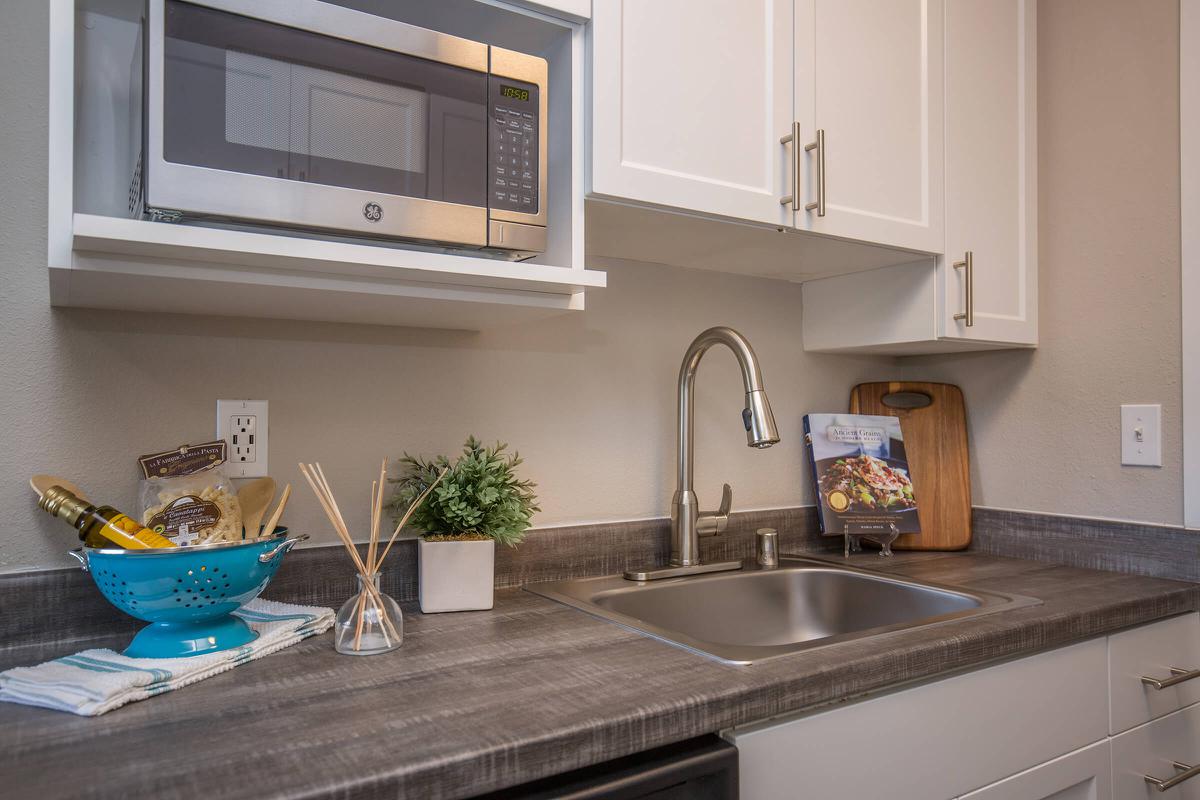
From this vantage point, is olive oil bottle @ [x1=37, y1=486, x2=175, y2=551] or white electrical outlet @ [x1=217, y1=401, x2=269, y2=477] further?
white electrical outlet @ [x1=217, y1=401, x2=269, y2=477]

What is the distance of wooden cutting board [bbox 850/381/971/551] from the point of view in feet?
5.74

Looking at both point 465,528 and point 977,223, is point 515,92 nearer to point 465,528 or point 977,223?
point 465,528

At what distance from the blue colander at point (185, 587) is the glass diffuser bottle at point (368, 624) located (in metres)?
0.10

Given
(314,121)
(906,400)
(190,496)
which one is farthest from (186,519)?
(906,400)

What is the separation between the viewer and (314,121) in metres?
0.88

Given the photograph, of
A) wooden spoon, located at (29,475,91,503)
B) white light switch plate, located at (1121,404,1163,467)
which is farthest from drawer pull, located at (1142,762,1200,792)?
wooden spoon, located at (29,475,91,503)

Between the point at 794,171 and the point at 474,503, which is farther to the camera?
the point at 794,171

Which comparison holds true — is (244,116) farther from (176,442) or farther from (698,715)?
(698,715)

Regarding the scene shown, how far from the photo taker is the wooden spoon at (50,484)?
37.6 inches

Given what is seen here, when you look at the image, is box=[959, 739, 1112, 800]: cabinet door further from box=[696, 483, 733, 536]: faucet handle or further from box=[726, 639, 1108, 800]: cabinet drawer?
box=[696, 483, 733, 536]: faucet handle

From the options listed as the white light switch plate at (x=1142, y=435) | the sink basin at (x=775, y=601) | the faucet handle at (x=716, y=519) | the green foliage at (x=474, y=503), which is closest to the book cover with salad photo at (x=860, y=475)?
the sink basin at (x=775, y=601)

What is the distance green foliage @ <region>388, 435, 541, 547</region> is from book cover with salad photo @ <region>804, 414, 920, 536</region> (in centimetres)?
78

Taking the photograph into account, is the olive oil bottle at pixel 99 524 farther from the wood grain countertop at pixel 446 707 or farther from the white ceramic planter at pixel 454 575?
the white ceramic planter at pixel 454 575

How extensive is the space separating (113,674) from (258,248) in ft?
1.53
